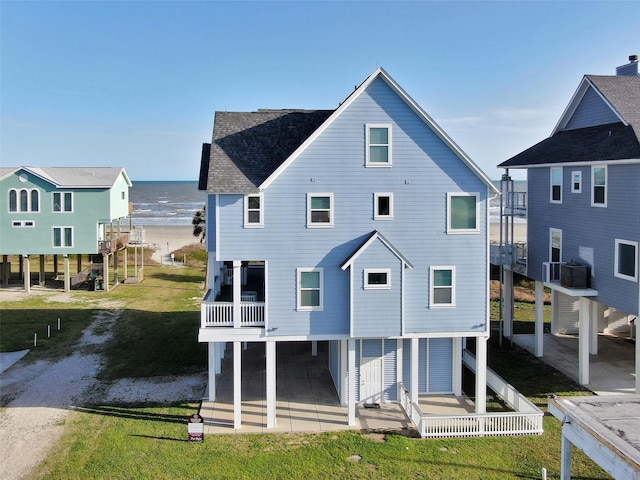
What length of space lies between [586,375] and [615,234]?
5633 millimetres

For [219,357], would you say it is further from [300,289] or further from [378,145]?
[378,145]

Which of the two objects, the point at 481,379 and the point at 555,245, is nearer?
the point at 481,379

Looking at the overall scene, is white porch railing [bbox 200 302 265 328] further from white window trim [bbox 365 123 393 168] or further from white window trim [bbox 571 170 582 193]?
white window trim [bbox 571 170 582 193]

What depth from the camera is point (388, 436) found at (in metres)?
17.2

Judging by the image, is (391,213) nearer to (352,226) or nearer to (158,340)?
(352,226)

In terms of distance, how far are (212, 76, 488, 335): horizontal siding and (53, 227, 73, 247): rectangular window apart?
23.8 meters

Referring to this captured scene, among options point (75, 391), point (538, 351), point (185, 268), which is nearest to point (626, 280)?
point (538, 351)

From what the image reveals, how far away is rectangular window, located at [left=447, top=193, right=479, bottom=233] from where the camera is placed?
18.4m

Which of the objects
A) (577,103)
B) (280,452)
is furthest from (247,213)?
(577,103)

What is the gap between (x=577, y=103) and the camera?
25.2 metres

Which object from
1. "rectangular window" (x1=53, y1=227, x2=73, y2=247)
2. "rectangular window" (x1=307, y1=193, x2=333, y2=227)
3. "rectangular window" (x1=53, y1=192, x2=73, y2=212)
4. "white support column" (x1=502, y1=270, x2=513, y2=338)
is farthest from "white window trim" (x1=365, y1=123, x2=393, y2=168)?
"rectangular window" (x1=53, y1=227, x2=73, y2=247)

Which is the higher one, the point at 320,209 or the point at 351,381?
the point at 320,209

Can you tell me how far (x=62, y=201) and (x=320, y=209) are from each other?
83.2ft

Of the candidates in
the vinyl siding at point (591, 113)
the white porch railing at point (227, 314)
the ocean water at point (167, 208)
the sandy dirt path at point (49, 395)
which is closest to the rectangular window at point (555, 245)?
the vinyl siding at point (591, 113)
